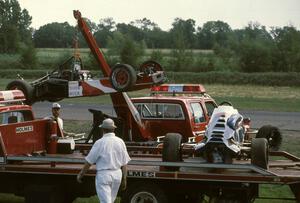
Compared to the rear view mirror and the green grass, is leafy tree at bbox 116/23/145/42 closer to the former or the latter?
the green grass

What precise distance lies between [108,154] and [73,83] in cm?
479

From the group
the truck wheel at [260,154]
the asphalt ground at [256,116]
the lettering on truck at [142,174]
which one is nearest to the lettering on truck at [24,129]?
the lettering on truck at [142,174]

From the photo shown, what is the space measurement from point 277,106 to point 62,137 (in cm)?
2791

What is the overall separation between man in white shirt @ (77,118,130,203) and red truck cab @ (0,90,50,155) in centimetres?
262

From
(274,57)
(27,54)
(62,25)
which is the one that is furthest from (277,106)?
(62,25)

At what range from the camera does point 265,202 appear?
39.9 ft

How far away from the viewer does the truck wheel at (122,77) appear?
1279 centimetres

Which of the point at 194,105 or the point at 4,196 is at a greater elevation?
the point at 194,105

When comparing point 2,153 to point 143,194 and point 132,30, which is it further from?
point 132,30

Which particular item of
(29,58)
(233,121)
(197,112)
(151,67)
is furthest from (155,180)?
(29,58)

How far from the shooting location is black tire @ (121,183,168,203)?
10.5m

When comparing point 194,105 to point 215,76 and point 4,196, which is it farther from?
point 215,76

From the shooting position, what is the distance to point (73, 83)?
45.9ft

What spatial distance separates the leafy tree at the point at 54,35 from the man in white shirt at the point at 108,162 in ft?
308
